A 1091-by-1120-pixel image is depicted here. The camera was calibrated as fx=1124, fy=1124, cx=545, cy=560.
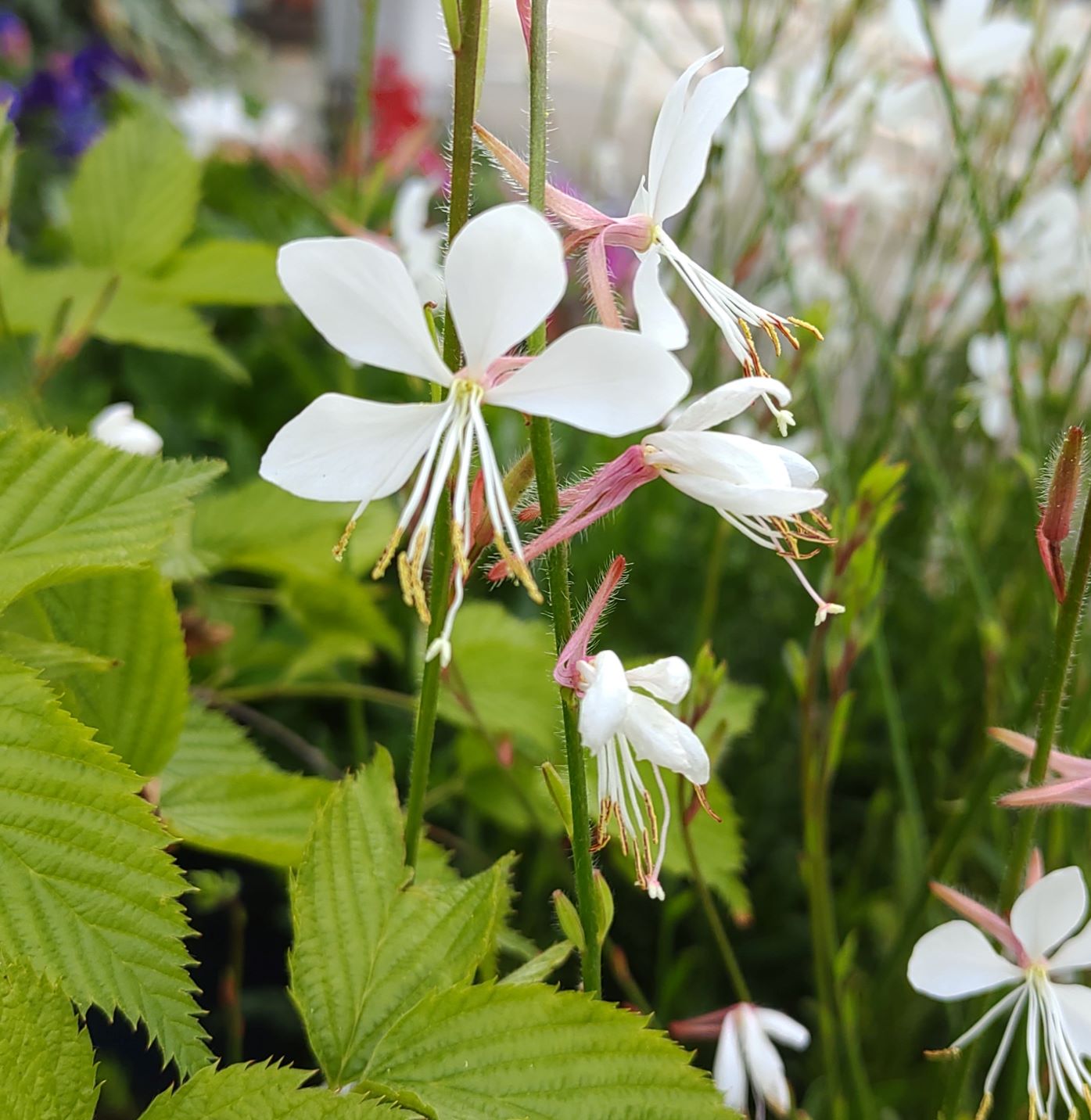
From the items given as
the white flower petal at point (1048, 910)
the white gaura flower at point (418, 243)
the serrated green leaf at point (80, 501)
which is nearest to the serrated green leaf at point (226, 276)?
the white gaura flower at point (418, 243)

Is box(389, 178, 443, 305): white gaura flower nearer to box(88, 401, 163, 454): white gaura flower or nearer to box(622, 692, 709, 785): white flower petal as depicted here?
box(88, 401, 163, 454): white gaura flower

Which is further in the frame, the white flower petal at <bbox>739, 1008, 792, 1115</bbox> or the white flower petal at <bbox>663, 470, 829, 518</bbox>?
the white flower petal at <bbox>739, 1008, 792, 1115</bbox>

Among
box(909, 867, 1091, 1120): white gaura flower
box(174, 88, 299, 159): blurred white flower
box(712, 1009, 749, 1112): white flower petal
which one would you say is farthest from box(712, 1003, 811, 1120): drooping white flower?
box(174, 88, 299, 159): blurred white flower

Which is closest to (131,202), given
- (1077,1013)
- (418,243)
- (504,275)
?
(418,243)

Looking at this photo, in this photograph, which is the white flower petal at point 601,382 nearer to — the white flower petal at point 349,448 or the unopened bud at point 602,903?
the white flower petal at point 349,448

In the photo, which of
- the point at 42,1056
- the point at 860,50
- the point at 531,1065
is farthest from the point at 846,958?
the point at 860,50

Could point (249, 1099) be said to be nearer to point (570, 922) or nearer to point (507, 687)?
point (570, 922)
